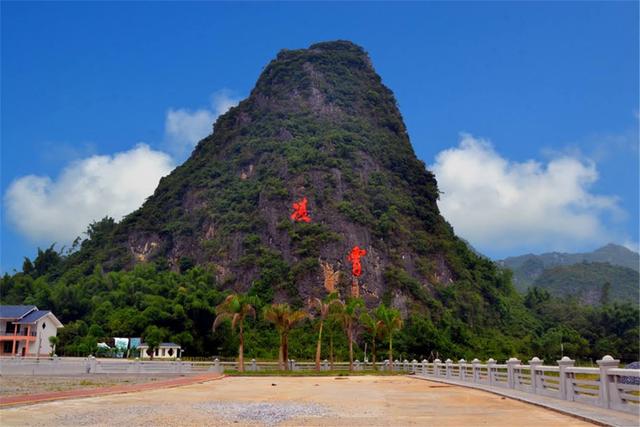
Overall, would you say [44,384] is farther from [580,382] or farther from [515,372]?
[580,382]

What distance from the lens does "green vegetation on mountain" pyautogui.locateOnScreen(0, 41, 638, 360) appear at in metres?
61.9

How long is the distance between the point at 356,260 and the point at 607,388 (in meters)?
63.4

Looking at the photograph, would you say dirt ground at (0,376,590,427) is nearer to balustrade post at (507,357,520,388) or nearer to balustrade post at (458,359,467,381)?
balustrade post at (507,357,520,388)

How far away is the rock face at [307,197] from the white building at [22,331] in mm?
27731

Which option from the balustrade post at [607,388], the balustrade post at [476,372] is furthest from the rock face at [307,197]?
the balustrade post at [607,388]

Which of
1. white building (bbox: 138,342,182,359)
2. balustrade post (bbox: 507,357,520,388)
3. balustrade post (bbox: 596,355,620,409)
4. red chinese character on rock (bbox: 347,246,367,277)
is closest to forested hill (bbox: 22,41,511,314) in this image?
red chinese character on rock (bbox: 347,246,367,277)

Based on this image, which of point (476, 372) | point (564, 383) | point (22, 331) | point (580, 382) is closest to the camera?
point (580, 382)

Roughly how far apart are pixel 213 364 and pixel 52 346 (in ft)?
85.3

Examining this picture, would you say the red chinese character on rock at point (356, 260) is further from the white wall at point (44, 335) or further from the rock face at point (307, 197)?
the white wall at point (44, 335)

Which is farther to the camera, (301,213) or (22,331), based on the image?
(301,213)

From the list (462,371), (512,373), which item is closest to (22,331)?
(462,371)

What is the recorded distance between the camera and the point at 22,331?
5153cm

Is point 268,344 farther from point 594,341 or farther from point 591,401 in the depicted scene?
point 591,401

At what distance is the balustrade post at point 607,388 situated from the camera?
1060cm
